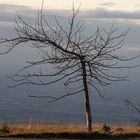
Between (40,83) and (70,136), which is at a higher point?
(40,83)

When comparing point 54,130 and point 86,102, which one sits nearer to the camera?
point 54,130

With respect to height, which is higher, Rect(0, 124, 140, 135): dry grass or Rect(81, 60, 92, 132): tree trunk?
Rect(81, 60, 92, 132): tree trunk

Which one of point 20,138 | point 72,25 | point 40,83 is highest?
point 72,25

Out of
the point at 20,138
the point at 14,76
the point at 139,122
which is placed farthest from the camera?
the point at 139,122

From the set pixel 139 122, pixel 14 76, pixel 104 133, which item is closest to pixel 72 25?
pixel 14 76

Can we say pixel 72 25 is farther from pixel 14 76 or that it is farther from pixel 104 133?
pixel 104 133

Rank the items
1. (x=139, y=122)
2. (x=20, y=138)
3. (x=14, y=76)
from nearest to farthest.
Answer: (x=20, y=138) → (x=14, y=76) → (x=139, y=122)

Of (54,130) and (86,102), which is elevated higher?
(86,102)

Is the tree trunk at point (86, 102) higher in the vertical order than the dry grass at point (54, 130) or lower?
higher

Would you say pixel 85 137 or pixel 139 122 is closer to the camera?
pixel 85 137

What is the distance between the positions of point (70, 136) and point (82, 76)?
2785mm

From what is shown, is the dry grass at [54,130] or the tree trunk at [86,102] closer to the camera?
the dry grass at [54,130]

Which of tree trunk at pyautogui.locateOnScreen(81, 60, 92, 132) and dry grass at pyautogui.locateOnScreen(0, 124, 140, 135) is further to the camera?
tree trunk at pyautogui.locateOnScreen(81, 60, 92, 132)

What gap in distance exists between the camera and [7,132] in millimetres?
14445
